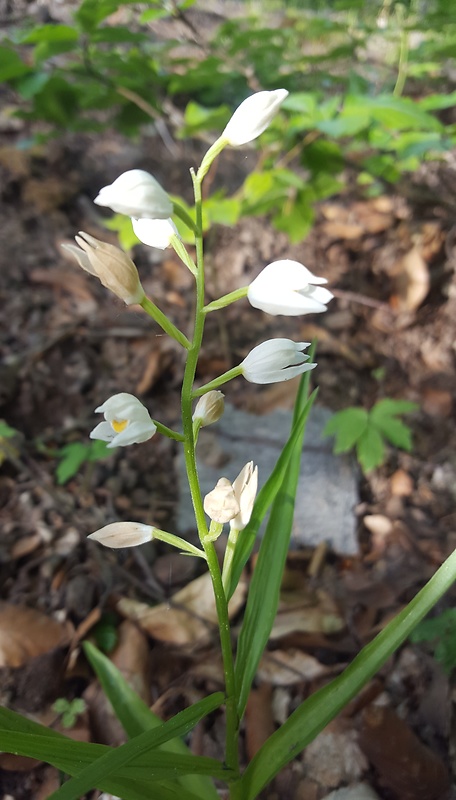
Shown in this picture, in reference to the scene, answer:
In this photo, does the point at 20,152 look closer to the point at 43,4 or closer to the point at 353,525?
the point at 43,4

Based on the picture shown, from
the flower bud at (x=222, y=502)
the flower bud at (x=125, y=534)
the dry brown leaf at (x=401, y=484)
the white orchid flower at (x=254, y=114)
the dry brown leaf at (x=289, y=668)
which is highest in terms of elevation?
the white orchid flower at (x=254, y=114)

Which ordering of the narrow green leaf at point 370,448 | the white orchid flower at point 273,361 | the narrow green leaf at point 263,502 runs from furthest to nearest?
the narrow green leaf at point 370,448 → the narrow green leaf at point 263,502 → the white orchid flower at point 273,361

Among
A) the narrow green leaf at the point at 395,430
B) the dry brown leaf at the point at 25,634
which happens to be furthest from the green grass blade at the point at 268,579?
the narrow green leaf at the point at 395,430

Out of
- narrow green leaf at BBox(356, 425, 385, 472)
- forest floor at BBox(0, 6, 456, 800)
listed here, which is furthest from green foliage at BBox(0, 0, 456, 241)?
narrow green leaf at BBox(356, 425, 385, 472)

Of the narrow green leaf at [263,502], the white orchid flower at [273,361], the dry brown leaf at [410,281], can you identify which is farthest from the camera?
the dry brown leaf at [410,281]

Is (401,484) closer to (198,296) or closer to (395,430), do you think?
(395,430)

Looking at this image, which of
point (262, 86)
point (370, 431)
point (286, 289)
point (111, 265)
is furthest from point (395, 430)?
point (262, 86)

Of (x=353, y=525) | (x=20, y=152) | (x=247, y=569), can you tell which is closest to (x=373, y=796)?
(x=247, y=569)

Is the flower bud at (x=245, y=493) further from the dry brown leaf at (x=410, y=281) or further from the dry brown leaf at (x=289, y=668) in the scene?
the dry brown leaf at (x=410, y=281)
